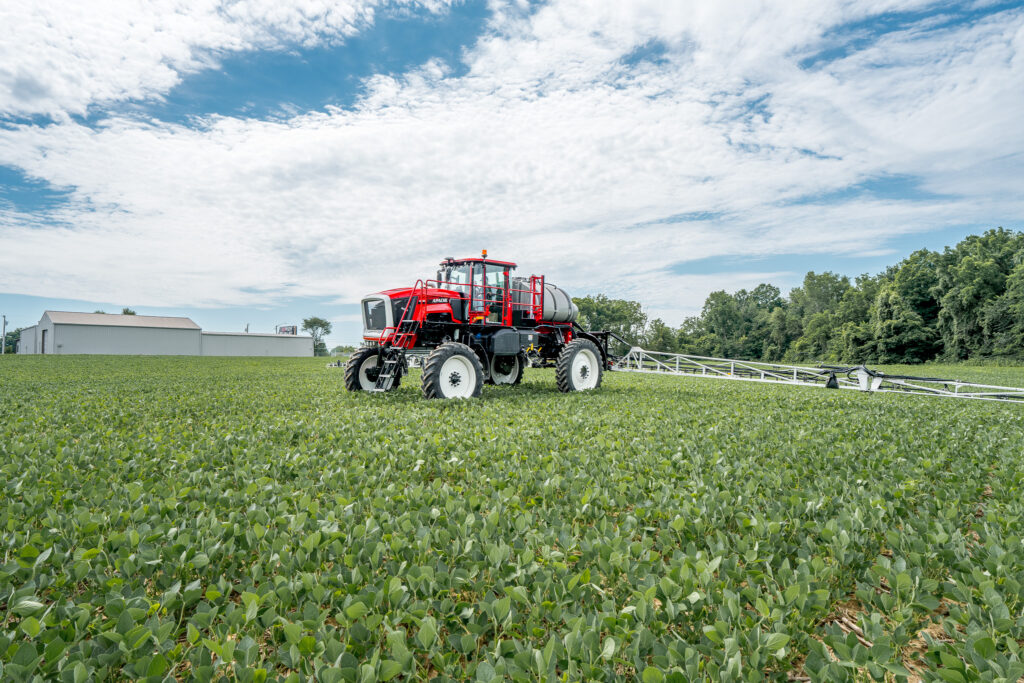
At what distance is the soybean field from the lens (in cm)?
222

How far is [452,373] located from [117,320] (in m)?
69.3

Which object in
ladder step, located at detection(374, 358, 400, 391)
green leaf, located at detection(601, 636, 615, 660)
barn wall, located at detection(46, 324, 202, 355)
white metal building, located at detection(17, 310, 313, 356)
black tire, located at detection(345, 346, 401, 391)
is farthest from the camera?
white metal building, located at detection(17, 310, 313, 356)

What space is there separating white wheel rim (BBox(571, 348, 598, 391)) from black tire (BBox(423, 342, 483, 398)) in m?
3.39

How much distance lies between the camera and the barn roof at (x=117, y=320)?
61.7 meters

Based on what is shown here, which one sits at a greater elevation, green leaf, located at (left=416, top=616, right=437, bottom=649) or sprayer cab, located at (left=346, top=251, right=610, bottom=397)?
sprayer cab, located at (left=346, top=251, right=610, bottom=397)

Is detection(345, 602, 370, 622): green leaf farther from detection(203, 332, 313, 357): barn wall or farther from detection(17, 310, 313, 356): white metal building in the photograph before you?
detection(203, 332, 313, 357): barn wall

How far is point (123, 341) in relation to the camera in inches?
2415

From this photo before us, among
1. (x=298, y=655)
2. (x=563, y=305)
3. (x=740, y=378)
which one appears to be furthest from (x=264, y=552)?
(x=740, y=378)

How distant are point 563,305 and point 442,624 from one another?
13.1 m

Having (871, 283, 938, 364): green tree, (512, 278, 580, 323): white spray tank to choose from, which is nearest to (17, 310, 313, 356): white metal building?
(512, 278, 580, 323): white spray tank

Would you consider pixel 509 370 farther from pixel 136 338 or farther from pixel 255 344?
pixel 255 344

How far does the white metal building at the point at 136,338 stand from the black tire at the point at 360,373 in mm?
61097

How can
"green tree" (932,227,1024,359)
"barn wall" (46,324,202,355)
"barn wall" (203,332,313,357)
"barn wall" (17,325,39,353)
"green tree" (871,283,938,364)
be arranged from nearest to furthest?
"green tree" (932,227,1024,359)
"green tree" (871,283,938,364)
"barn wall" (46,324,202,355)
"barn wall" (17,325,39,353)
"barn wall" (203,332,313,357)

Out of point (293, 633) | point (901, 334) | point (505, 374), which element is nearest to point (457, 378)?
point (505, 374)
